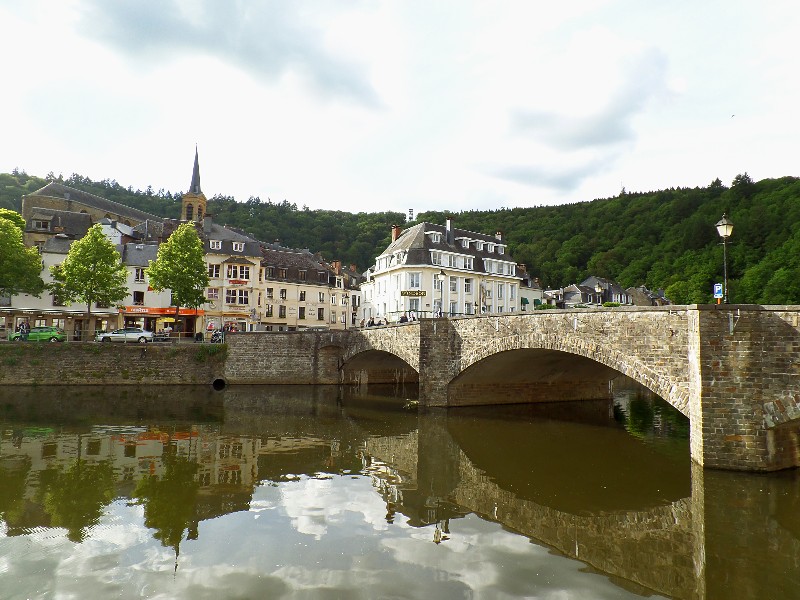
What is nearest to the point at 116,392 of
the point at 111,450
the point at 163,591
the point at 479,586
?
the point at 111,450

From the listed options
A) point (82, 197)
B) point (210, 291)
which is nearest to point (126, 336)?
point (210, 291)

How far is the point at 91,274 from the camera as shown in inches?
1583

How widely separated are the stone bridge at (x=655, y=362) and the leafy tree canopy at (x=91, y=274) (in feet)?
75.1

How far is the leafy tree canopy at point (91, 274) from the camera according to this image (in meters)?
39.9

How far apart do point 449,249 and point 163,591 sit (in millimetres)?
48149

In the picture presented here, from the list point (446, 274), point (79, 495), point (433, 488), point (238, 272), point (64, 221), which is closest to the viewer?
point (79, 495)

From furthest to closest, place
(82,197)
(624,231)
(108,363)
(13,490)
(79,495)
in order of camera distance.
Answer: (624,231) < (82,197) < (108,363) < (13,490) < (79,495)

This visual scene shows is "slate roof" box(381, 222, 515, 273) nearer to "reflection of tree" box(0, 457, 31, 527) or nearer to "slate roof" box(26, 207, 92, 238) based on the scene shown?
"slate roof" box(26, 207, 92, 238)

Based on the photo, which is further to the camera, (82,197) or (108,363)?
(82,197)

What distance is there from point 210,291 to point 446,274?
75.8ft

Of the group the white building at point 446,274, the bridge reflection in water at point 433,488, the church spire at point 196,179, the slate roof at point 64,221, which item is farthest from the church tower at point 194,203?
the bridge reflection in water at point 433,488

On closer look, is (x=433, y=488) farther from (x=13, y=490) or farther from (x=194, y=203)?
(x=194, y=203)

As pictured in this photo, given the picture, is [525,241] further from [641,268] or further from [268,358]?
[268,358]

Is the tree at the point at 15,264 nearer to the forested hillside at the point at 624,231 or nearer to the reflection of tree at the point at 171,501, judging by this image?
the reflection of tree at the point at 171,501
